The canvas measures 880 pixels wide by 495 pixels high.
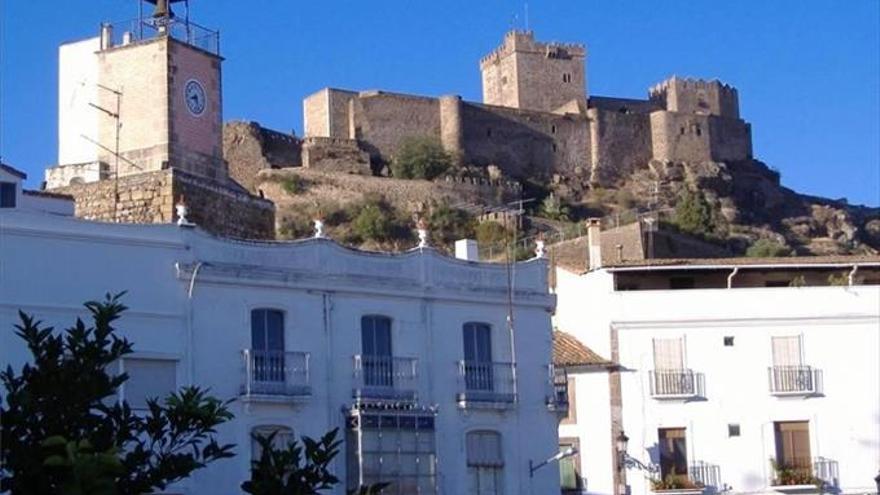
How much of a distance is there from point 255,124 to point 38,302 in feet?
227

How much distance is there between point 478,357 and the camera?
37625 mm

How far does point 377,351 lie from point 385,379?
61cm

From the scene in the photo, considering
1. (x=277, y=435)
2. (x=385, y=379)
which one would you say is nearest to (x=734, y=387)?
(x=385, y=379)

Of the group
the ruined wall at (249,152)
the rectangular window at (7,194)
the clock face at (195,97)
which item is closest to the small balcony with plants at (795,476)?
the clock face at (195,97)

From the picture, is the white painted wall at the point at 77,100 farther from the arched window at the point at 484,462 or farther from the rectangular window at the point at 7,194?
the arched window at the point at 484,462

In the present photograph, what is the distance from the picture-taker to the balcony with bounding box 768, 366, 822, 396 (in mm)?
42875

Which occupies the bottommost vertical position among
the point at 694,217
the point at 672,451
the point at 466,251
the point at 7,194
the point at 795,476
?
the point at 795,476

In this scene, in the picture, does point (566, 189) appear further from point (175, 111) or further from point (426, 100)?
point (175, 111)

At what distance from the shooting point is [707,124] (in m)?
122

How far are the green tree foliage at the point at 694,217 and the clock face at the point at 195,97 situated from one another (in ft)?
184

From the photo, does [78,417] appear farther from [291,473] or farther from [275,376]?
[275,376]

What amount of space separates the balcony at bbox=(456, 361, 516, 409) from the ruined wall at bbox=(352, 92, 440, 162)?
68.0 metres

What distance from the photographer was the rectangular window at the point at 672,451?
4234cm

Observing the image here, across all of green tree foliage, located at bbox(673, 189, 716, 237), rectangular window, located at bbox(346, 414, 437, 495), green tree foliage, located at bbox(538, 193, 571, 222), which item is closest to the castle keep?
green tree foliage, located at bbox(538, 193, 571, 222)
